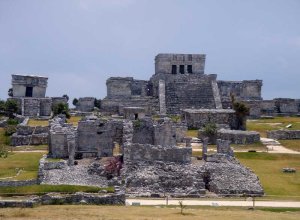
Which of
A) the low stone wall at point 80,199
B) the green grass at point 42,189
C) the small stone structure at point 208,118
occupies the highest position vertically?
the small stone structure at point 208,118

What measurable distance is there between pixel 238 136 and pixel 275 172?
1413cm

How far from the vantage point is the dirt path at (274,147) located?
200 feet

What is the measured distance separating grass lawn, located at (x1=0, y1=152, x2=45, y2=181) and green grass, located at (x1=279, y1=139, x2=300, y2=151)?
2595 cm

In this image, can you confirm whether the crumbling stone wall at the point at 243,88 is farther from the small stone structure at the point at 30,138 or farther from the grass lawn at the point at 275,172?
the small stone structure at the point at 30,138

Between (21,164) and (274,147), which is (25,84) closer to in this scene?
(274,147)

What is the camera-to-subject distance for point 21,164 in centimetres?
4825

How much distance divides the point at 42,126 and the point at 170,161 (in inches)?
860

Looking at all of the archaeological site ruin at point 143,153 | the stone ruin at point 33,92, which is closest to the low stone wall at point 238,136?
the archaeological site ruin at point 143,153

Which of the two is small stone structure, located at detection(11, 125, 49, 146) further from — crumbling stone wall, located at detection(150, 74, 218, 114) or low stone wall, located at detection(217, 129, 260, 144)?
crumbling stone wall, located at detection(150, 74, 218, 114)

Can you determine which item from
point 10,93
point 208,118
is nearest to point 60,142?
point 208,118

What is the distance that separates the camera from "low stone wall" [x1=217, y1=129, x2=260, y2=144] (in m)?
64.1

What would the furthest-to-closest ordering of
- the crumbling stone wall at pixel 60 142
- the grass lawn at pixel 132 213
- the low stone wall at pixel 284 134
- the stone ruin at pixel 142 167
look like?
the low stone wall at pixel 284 134 → the crumbling stone wall at pixel 60 142 → the stone ruin at pixel 142 167 → the grass lawn at pixel 132 213

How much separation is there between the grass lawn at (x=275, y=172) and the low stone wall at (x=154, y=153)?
6.20 metres

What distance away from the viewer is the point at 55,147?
4938 cm
